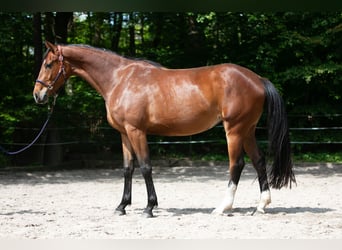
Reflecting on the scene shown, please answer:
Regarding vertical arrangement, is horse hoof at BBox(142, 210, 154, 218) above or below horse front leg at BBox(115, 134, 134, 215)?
below

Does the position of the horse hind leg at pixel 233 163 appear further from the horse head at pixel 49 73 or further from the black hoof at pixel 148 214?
the horse head at pixel 49 73

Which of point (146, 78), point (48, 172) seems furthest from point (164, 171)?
point (146, 78)

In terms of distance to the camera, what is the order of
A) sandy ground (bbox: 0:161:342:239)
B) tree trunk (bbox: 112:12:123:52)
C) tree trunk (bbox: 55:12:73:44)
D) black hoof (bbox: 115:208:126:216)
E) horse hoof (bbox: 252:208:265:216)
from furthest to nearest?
tree trunk (bbox: 112:12:123:52) → tree trunk (bbox: 55:12:73:44) → black hoof (bbox: 115:208:126:216) → horse hoof (bbox: 252:208:265:216) → sandy ground (bbox: 0:161:342:239)

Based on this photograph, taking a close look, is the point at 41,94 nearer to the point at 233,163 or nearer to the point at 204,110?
the point at 204,110

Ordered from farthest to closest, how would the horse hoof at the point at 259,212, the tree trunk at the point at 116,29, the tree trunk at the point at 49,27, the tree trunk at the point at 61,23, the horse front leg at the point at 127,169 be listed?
1. the tree trunk at the point at 116,29
2. the tree trunk at the point at 49,27
3. the tree trunk at the point at 61,23
4. the horse front leg at the point at 127,169
5. the horse hoof at the point at 259,212

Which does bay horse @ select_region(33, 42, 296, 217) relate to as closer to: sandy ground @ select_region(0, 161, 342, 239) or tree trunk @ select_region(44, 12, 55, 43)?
sandy ground @ select_region(0, 161, 342, 239)

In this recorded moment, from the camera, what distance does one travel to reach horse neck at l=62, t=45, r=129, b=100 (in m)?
5.37

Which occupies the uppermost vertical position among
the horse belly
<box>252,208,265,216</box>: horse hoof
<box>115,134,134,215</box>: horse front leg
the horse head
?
the horse head

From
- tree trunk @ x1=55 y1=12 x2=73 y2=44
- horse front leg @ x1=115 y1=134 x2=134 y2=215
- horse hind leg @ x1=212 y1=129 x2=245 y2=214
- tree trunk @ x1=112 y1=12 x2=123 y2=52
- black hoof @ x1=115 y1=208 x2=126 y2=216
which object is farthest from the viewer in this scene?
tree trunk @ x1=112 y1=12 x2=123 y2=52

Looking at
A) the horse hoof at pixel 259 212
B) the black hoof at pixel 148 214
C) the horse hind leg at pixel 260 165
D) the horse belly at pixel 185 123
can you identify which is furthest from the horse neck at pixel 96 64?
the horse hoof at pixel 259 212

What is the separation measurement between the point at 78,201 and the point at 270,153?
8.31 feet

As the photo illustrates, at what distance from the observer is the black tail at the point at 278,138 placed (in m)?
5.09

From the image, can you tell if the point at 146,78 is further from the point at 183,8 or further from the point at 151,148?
the point at 151,148

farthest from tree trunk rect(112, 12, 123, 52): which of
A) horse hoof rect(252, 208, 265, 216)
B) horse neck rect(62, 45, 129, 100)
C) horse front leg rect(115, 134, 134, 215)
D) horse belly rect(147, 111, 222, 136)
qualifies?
horse hoof rect(252, 208, 265, 216)
